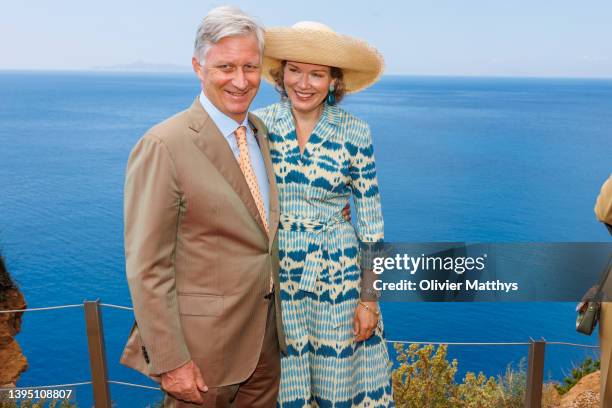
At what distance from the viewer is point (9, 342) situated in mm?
14133

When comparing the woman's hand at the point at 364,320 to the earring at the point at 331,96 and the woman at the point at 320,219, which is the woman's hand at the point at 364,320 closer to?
the woman at the point at 320,219

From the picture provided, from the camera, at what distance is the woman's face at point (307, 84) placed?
226 cm

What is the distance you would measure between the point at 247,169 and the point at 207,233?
270 mm

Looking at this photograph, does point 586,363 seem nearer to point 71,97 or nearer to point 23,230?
point 23,230

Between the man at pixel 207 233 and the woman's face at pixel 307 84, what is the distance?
27 centimetres

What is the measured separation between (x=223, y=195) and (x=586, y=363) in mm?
8899

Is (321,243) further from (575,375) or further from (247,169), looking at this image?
(575,375)

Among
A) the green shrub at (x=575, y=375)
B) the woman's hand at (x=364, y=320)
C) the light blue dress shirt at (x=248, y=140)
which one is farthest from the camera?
the green shrub at (x=575, y=375)

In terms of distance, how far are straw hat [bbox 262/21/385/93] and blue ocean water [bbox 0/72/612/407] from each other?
65.4ft

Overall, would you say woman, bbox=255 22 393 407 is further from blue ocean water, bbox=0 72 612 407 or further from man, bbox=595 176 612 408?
blue ocean water, bbox=0 72 612 407

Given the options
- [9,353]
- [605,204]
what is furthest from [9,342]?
[605,204]

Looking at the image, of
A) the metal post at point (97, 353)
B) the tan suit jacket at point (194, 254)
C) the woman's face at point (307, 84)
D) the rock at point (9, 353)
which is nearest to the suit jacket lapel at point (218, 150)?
the tan suit jacket at point (194, 254)

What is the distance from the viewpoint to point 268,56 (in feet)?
7.63

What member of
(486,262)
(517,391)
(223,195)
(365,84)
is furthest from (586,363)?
(223,195)
